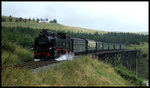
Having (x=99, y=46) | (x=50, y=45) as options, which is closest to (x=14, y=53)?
(x=50, y=45)

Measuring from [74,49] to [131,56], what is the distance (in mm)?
36922

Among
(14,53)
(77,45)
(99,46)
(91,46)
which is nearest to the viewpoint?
(14,53)

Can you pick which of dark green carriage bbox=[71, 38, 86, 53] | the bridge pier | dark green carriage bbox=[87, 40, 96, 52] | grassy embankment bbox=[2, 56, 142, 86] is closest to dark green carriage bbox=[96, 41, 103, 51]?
dark green carriage bbox=[87, 40, 96, 52]

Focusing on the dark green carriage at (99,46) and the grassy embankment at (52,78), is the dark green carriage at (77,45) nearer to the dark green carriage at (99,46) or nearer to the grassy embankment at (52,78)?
the dark green carriage at (99,46)

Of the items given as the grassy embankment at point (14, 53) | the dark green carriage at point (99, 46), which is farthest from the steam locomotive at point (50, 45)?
the dark green carriage at point (99, 46)

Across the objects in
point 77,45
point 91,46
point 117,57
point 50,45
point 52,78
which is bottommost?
point 52,78

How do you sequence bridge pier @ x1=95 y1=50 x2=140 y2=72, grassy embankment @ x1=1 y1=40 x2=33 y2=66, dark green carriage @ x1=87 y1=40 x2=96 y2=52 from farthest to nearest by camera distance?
1. dark green carriage @ x1=87 y1=40 x2=96 y2=52
2. bridge pier @ x1=95 y1=50 x2=140 y2=72
3. grassy embankment @ x1=1 y1=40 x2=33 y2=66

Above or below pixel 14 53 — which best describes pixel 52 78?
below

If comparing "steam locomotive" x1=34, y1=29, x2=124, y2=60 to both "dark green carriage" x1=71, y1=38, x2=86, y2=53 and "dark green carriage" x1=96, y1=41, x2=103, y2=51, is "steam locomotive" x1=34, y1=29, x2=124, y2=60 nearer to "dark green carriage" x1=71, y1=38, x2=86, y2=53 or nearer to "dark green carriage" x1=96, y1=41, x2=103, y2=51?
"dark green carriage" x1=71, y1=38, x2=86, y2=53

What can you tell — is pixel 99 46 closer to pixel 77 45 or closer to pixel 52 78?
pixel 77 45

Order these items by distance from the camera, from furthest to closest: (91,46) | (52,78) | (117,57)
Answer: (91,46)
(117,57)
(52,78)

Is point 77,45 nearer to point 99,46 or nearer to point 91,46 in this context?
point 91,46

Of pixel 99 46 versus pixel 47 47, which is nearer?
pixel 47 47

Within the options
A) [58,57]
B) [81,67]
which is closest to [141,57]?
[58,57]
